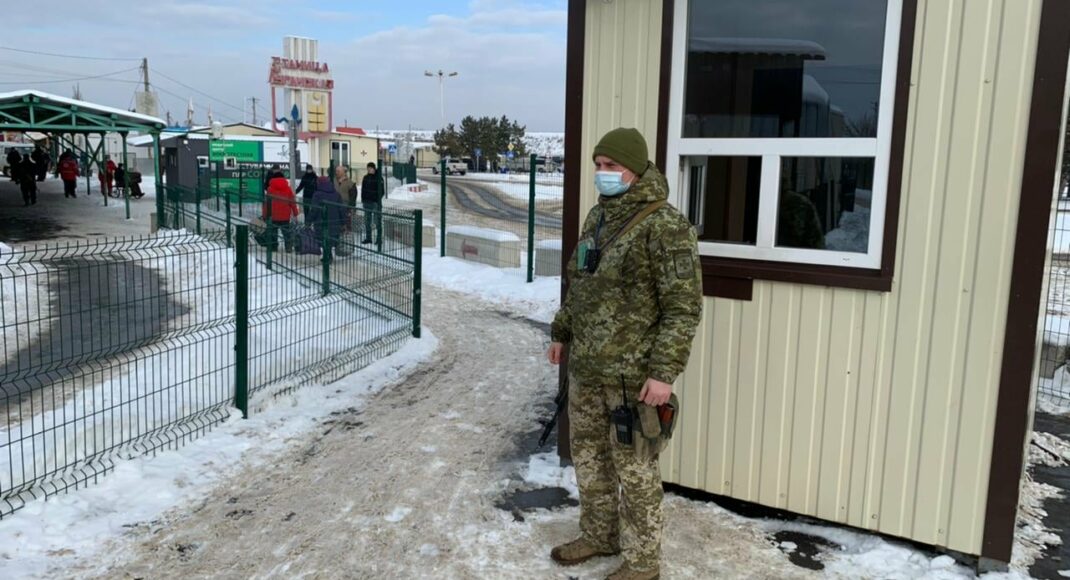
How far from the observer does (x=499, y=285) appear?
11.1 m

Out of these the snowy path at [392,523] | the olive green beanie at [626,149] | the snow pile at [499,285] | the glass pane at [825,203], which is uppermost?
the olive green beanie at [626,149]

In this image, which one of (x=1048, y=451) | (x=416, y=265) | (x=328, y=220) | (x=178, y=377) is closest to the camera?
(x=1048, y=451)

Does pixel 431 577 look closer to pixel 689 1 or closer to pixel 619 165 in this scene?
pixel 619 165

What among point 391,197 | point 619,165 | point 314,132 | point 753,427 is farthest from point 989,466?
point 391,197

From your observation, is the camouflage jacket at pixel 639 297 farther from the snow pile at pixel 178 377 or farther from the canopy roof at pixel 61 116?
the canopy roof at pixel 61 116

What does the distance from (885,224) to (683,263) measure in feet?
3.73

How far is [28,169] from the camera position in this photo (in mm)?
22016

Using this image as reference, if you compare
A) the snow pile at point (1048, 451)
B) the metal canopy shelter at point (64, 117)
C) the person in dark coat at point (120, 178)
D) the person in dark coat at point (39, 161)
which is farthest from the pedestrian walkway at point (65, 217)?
the snow pile at point (1048, 451)

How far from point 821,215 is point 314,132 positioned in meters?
19.6

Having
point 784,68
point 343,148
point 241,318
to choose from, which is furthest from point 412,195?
point 784,68

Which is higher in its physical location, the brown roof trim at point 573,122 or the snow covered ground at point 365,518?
the brown roof trim at point 573,122

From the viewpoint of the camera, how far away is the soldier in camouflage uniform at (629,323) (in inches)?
113

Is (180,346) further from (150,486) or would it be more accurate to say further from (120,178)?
(120,178)

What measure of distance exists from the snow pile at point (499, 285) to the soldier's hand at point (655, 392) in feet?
21.0
